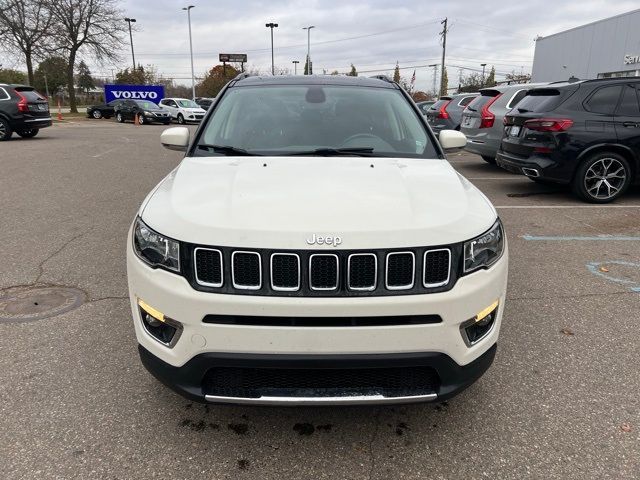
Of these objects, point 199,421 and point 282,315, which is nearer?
point 282,315

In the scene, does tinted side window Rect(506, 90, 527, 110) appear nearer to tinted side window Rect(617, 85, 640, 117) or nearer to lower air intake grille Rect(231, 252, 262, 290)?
tinted side window Rect(617, 85, 640, 117)

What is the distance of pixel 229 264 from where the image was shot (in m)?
2.08

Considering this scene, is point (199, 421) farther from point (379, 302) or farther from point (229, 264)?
point (379, 302)

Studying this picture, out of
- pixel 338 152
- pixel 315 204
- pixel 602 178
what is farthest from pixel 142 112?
pixel 315 204

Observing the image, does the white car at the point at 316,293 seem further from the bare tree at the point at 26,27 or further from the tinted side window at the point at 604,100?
the bare tree at the point at 26,27

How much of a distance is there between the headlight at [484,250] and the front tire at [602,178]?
19.1 feet

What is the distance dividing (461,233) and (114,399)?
6.74 feet

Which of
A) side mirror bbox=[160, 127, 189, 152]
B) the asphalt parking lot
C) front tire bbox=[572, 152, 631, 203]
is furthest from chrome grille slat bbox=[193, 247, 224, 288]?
front tire bbox=[572, 152, 631, 203]

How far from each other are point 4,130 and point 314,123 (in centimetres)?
1610

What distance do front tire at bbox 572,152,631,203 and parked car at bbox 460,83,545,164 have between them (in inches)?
96.1

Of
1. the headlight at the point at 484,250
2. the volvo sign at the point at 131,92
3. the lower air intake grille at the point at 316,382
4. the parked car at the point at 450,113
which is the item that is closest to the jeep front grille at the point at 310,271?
the headlight at the point at 484,250

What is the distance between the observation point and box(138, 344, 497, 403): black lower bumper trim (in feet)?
6.70

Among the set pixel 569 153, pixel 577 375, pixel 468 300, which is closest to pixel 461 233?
pixel 468 300

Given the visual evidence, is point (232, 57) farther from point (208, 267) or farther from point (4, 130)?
point (208, 267)
